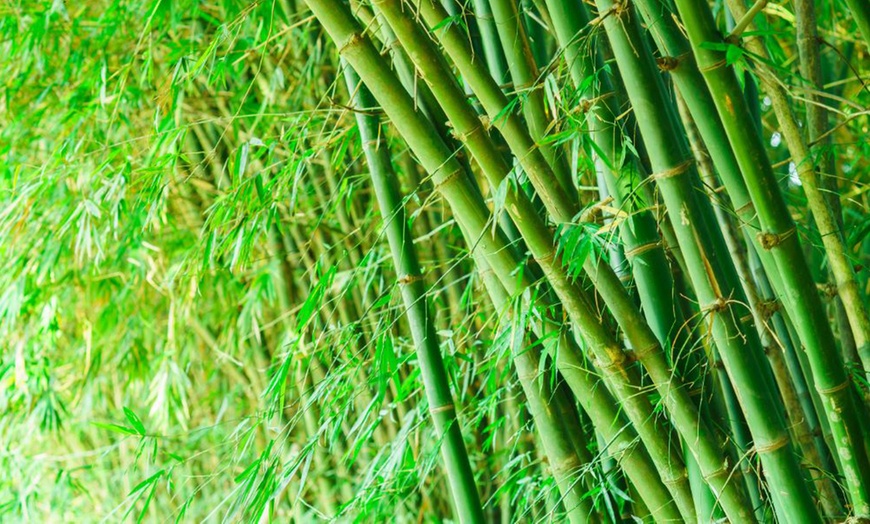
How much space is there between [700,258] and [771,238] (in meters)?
0.07

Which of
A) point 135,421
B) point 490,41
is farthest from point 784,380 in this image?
point 135,421

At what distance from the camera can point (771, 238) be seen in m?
0.66

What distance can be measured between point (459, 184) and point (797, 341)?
1.38 ft

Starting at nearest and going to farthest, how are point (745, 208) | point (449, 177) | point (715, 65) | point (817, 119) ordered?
1. point (715, 65)
2. point (745, 208)
3. point (449, 177)
4. point (817, 119)

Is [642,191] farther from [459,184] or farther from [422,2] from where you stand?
[422,2]

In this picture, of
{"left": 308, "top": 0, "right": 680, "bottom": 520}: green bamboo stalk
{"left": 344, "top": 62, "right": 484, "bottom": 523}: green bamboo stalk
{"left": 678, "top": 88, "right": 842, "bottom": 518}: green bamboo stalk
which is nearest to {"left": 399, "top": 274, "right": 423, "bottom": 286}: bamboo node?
{"left": 344, "top": 62, "right": 484, "bottom": 523}: green bamboo stalk

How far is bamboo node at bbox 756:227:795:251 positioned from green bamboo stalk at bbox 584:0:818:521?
61mm

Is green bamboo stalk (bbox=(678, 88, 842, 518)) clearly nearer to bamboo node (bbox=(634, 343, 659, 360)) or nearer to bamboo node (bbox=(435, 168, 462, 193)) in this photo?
bamboo node (bbox=(634, 343, 659, 360))

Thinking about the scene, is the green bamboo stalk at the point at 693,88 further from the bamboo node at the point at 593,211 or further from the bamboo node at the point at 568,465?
the bamboo node at the point at 568,465

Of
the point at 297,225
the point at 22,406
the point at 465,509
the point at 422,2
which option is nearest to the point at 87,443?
the point at 22,406

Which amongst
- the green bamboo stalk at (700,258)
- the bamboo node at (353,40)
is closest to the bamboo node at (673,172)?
the green bamboo stalk at (700,258)

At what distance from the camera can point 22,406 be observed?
2029 millimetres

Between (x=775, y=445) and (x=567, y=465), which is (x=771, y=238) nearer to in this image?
(x=775, y=445)

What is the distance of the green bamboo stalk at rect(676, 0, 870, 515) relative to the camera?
0.63 metres
